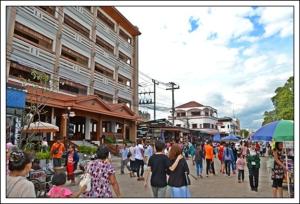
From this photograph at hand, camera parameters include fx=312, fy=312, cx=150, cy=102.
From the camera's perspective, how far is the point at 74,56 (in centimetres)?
2506

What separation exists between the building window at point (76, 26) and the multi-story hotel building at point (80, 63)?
0.27 ft

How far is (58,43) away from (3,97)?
786 inches

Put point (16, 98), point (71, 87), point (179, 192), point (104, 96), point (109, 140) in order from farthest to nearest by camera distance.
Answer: point (104, 96)
point (109, 140)
point (71, 87)
point (16, 98)
point (179, 192)

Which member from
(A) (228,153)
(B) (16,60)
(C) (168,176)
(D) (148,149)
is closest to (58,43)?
(B) (16,60)

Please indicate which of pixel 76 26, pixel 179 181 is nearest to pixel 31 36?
pixel 76 26

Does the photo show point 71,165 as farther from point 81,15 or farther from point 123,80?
point 123,80

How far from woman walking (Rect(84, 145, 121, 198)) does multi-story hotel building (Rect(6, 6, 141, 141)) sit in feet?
33.6

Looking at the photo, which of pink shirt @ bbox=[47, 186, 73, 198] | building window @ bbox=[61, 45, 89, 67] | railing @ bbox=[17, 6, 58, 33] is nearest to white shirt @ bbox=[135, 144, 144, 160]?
pink shirt @ bbox=[47, 186, 73, 198]

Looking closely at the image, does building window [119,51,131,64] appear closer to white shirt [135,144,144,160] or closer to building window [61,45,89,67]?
building window [61,45,89,67]

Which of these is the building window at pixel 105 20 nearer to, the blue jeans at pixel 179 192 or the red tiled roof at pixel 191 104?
the blue jeans at pixel 179 192

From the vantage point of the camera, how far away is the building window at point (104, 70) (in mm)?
28594

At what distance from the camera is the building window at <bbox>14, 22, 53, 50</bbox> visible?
18.8 m

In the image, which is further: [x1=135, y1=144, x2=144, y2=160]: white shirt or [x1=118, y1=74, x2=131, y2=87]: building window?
[x1=118, y1=74, x2=131, y2=87]: building window

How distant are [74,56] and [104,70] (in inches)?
197
